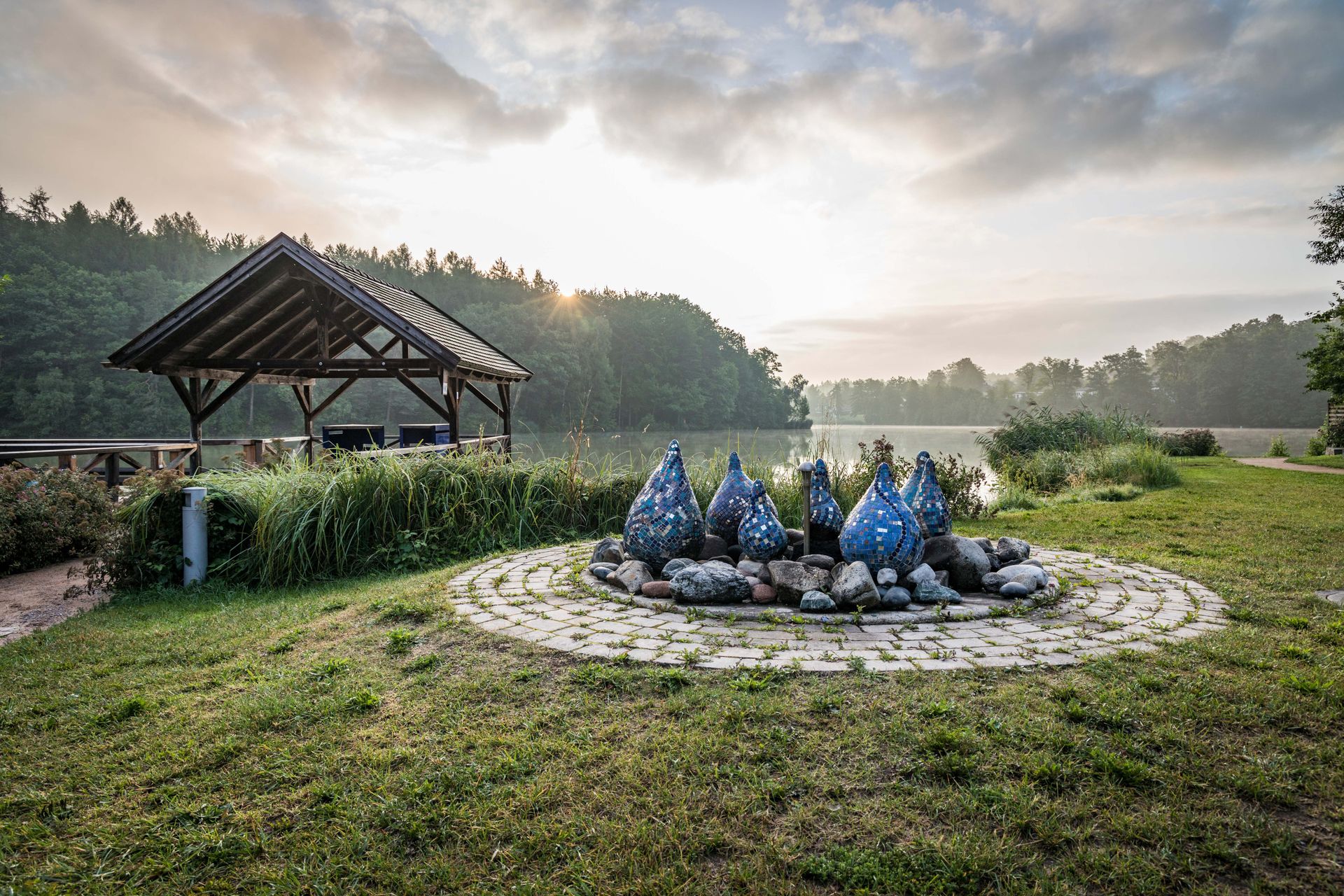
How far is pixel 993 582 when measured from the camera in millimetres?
3887

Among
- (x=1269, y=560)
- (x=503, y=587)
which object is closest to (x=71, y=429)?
(x=503, y=587)

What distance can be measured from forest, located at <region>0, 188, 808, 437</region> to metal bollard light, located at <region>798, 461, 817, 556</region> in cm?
1039

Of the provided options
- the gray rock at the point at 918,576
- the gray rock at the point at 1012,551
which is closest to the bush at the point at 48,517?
the gray rock at the point at 918,576

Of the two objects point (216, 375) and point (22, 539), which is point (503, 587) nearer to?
point (22, 539)

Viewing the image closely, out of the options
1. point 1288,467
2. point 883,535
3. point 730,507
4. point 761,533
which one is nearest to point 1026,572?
point 883,535

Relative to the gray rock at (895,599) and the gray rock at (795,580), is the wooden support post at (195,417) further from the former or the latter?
the gray rock at (895,599)

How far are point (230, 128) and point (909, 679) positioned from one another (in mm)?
11479

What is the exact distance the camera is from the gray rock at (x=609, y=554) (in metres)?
4.61

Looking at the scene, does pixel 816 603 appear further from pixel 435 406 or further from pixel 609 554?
pixel 435 406

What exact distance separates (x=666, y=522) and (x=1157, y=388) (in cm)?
8219

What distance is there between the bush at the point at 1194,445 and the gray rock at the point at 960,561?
21222mm

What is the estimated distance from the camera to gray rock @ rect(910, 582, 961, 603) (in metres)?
3.61

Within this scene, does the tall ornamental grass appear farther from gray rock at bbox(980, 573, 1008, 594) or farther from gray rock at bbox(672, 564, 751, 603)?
gray rock at bbox(980, 573, 1008, 594)

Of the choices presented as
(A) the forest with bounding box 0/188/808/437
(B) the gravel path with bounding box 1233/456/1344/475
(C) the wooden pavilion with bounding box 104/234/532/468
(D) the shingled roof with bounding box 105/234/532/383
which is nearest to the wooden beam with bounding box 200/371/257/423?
(C) the wooden pavilion with bounding box 104/234/532/468
